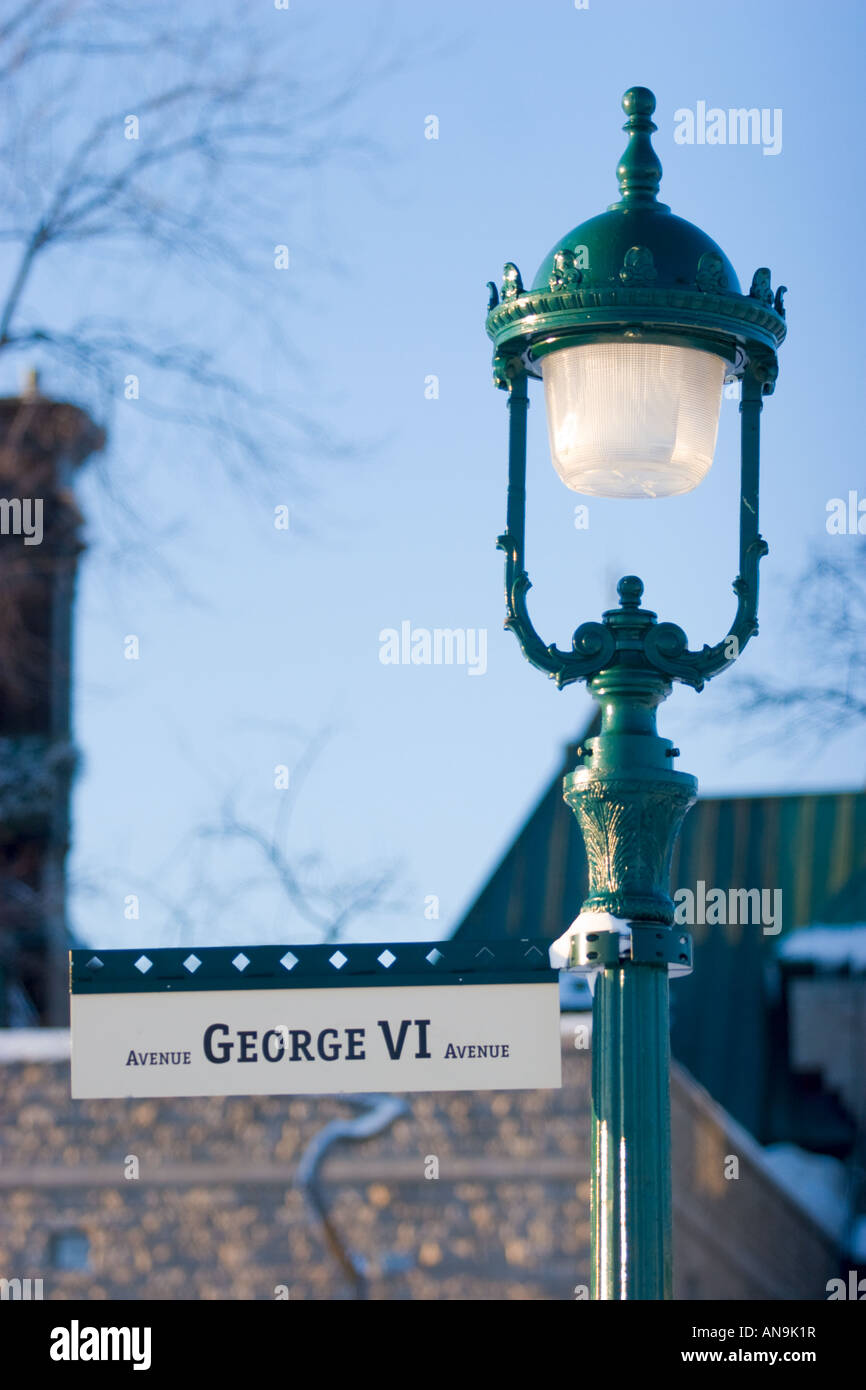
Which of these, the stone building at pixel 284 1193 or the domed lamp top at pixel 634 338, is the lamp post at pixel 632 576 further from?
the stone building at pixel 284 1193

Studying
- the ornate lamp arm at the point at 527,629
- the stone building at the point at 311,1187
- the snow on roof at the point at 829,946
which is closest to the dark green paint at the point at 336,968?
the ornate lamp arm at the point at 527,629

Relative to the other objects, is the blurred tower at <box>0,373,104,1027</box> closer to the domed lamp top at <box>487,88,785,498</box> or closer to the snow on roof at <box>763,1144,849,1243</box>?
the snow on roof at <box>763,1144,849,1243</box>

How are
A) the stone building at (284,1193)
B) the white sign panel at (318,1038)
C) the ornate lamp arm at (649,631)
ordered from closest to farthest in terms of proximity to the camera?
the white sign panel at (318,1038) < the ornate lamp arm at (649,631) < the stone building at (284,1193)

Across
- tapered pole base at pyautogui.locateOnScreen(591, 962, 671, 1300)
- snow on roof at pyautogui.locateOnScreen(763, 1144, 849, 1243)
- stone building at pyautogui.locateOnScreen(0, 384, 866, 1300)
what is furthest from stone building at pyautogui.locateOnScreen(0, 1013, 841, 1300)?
tapered pole base at pyautogui.locateOnScreen(591, 962, 671, 1300)

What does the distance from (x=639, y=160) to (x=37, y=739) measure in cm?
2071

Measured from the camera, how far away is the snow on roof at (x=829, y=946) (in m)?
27.2

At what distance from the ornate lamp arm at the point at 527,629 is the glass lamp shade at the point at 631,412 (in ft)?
0.44

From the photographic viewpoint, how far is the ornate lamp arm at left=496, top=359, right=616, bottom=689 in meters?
4.70

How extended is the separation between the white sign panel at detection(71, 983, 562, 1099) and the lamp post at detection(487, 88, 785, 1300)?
0.83 ft

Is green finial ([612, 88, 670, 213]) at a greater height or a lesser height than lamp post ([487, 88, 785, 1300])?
greater

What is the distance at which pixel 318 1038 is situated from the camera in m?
4.28

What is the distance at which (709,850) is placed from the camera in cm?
2923

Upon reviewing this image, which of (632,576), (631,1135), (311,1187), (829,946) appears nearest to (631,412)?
(632,576)
